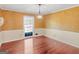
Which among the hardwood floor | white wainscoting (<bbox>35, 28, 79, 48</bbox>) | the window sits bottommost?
the hardwood floor

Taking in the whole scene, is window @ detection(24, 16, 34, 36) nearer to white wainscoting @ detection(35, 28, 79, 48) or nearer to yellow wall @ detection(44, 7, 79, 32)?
white wainscoting @ detection(35, 28, 79, 48)

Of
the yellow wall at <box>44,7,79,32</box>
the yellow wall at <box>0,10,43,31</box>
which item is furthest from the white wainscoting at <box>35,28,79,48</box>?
the yellow wall at <box>0,10,43,31</box>

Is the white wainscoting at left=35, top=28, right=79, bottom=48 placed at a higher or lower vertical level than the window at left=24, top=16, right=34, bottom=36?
lower

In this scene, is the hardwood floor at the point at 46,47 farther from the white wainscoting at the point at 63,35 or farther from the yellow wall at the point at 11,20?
the yellow wall at the point at 11,20

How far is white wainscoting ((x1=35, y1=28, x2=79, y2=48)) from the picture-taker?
2.16 metres

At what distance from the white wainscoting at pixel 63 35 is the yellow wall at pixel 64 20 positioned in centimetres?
10

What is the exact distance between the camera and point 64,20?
246 cm

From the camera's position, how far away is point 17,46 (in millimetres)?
3018

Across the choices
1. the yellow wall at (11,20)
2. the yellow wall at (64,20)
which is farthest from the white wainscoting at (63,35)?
the yellow wall at (11,20)

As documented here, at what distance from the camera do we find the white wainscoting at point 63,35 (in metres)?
2.16

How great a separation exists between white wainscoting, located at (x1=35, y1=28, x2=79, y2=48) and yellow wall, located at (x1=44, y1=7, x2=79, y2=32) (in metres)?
0.10

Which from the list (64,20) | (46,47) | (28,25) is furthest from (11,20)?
(64,20)

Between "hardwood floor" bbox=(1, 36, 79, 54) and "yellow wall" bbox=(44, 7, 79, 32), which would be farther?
"hardwood floor" bbox=(1, 36, 79, 54)

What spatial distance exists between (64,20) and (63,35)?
39 centimetres
